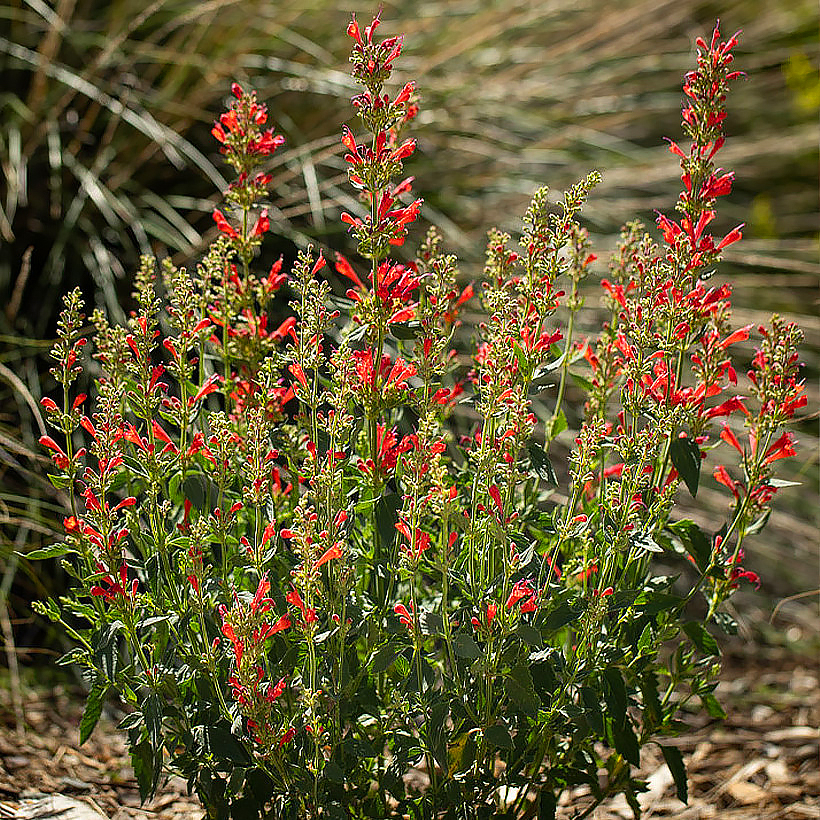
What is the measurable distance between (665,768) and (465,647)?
4.04 feet

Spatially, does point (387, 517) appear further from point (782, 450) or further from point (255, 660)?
point (782, 450)

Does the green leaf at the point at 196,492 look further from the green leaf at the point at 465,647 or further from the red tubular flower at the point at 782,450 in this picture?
the red tubular flower at the point at 782,450

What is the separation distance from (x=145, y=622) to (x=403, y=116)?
697 millimetres

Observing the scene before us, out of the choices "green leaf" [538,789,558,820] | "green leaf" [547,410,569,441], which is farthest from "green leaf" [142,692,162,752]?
"green leaf" [547,410,569,441]

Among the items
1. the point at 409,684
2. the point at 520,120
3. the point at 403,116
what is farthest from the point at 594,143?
the point at 409,684

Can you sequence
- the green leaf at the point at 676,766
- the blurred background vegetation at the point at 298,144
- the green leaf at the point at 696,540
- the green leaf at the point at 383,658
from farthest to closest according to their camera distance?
the blurred background vegetation at the point at 298,144, the green leaf at the point at 676,766, the green leaf at the point at 696,540, the green leaf at the point at 383,658

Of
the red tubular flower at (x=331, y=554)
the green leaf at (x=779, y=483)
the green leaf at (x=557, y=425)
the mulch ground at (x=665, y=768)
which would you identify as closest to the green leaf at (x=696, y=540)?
the green leaf at (x=779, y=483)

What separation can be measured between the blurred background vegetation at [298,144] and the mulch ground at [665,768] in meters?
0.24

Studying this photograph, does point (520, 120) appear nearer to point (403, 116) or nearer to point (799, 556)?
point (799, 556)

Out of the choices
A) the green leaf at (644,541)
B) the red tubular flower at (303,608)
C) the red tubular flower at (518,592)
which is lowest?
the red tubular flower at (518,592)

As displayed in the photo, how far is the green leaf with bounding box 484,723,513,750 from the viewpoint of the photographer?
1.22 metres

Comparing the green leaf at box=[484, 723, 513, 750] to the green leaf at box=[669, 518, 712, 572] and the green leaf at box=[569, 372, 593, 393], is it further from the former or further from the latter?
the green leaf at box=[569, 372, 593, 393]

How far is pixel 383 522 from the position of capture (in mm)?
1227

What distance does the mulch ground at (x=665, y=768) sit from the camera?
1831 millimetres
